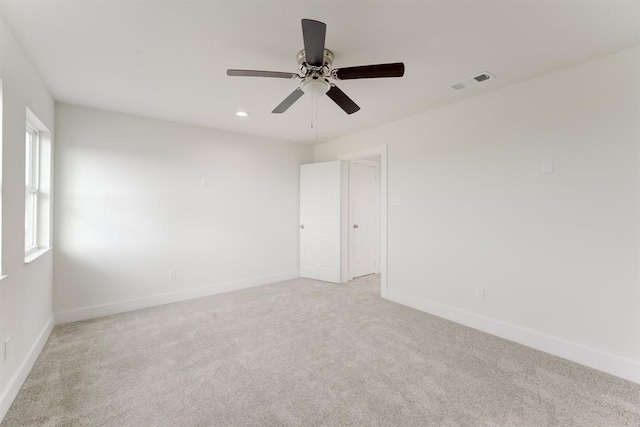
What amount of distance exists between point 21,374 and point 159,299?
5.43ft

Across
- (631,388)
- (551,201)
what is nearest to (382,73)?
(551,201)

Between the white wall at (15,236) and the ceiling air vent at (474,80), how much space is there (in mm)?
3364

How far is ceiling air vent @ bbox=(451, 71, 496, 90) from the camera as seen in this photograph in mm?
2412

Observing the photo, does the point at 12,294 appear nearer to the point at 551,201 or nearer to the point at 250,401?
the point at 250,401

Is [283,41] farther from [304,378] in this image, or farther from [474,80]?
[304,378]

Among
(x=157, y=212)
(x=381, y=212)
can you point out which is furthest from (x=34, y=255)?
(x=381, y=212)

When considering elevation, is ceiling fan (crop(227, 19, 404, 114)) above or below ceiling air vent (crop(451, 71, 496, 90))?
below

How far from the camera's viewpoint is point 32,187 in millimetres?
2629

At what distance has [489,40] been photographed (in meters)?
1.91

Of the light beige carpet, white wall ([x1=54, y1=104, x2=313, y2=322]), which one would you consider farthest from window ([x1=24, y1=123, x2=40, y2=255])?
the light beige carpet

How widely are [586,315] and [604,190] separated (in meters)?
1.01

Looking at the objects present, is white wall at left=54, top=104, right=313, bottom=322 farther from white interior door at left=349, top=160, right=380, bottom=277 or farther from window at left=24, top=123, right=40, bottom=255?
white interior door at left=349, top=160, right=380, bottom=277

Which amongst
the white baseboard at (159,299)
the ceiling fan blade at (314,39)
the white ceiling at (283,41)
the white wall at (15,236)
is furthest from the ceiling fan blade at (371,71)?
the white baseboard at (159,299)

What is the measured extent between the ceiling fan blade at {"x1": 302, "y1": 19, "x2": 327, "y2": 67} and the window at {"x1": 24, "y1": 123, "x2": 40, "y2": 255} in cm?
274
